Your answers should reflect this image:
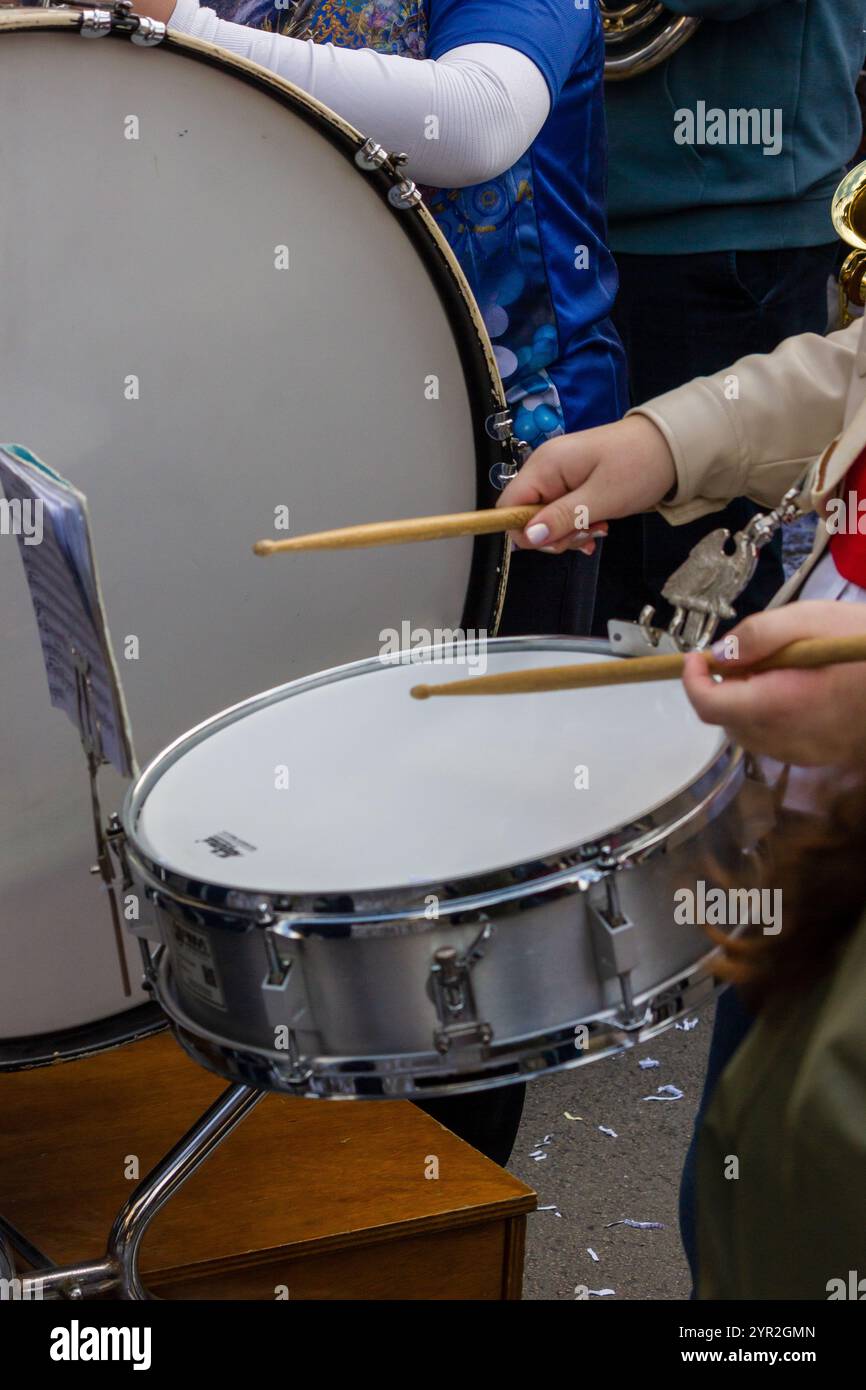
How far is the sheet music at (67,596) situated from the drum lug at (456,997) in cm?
23

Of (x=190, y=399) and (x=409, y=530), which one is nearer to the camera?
(x=409, y=530)

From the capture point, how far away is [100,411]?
1.10 m

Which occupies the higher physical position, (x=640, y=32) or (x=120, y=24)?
(x=640, y=32)

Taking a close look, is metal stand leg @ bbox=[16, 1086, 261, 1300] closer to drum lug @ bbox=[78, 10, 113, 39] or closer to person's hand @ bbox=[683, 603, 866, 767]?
person's hand @ bbox=[683, 603, 866, 767]

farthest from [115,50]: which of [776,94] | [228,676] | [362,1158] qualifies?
[776,94]

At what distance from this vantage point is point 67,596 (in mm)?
892

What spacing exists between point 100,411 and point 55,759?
259mm

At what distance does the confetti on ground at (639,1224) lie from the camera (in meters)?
1.58

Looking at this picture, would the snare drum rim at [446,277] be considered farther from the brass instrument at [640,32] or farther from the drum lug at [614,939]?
the brass instrument at [640,32]

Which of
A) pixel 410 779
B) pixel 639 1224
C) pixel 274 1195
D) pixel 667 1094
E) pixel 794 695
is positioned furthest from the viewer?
pixel 667 1094

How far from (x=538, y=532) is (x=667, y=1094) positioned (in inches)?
42.6

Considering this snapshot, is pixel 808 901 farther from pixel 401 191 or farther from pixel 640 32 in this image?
pixel 640 32

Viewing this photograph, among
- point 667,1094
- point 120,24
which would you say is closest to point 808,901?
point 120,24
